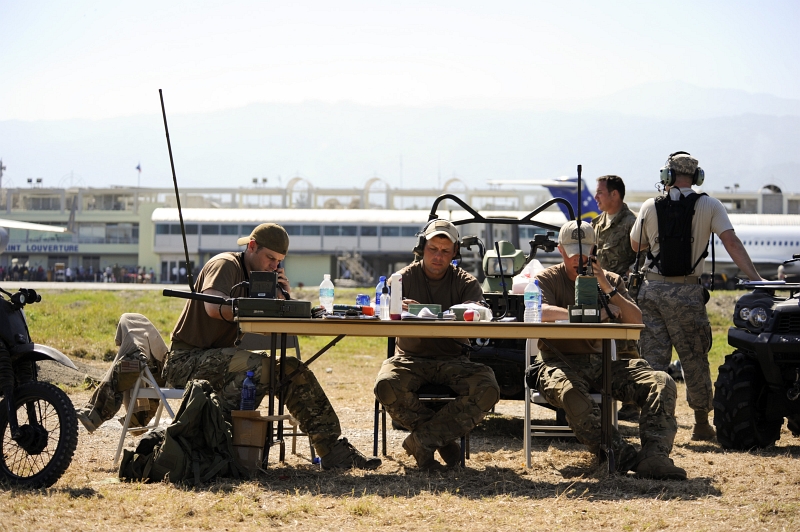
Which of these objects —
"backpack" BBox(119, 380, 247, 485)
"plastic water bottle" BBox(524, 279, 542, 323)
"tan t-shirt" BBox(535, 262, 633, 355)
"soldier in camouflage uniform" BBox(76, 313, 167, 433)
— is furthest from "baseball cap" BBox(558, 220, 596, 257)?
"soldier in camouflage uniform" BBox(76, 313, 167, 433)

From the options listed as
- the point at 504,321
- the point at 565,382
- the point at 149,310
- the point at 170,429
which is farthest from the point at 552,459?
the point at 149,310

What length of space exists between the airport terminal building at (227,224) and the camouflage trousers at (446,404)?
164 ft

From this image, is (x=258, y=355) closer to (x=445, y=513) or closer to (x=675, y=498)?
(x=445, y=513)

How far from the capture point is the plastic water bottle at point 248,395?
521cm

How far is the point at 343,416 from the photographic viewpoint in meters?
7.97

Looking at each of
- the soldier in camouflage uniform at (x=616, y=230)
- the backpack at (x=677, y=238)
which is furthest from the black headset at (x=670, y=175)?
the soldier in camouflage uniform at (x=616, y=230)

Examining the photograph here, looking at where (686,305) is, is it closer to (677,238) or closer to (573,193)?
(677,238)

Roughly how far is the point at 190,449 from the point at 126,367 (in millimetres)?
958

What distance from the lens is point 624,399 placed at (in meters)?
5.45

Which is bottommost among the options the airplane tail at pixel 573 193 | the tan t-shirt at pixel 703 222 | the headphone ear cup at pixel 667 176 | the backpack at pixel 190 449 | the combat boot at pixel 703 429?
the combat boot at pixel 703 429

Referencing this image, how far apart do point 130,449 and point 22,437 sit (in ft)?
1.90

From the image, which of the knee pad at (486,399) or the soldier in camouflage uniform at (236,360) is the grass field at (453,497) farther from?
the knee pad at (486,399)

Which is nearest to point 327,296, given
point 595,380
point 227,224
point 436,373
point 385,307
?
point 385,307

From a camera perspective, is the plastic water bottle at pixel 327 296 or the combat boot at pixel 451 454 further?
the combat boot at pixel 451 454
